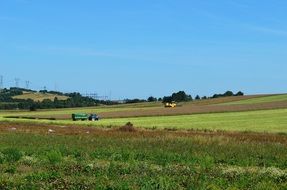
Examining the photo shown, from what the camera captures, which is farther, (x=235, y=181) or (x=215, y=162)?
(x=215, y=162)

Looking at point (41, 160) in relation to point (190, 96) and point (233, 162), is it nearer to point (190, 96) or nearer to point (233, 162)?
point (233, 162)

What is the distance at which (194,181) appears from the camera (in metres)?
16.1

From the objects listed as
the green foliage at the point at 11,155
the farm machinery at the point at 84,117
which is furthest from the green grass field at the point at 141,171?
the farm machinery at the point at 84,117

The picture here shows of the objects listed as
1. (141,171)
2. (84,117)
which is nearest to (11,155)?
(141,171)

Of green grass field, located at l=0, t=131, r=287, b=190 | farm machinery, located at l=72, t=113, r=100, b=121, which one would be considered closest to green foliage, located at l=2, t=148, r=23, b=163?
green grass field, located at l=0, t=131, r=287, b=190

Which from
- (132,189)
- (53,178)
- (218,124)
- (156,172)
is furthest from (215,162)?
(218,124)

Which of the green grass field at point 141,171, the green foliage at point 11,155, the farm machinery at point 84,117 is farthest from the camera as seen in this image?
the farm machinery at point 84,117

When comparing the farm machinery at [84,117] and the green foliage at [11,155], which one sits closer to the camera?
the green foliage at [11,155]

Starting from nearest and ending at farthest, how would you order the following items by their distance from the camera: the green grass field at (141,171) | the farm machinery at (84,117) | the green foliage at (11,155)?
the green grass field at (141,171)
the green foliage at (11,155)
the farm machinery at (84,117)

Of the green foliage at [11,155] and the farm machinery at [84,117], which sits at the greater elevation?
the farm machinery at [84,117]

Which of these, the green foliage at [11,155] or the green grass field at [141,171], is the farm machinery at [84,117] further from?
the green foliage at [11,155]

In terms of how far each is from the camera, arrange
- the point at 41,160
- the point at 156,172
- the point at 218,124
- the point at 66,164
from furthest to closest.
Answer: the point at 218,124 → the point at 41,160 → the point at 66,164 → the point at 156,172

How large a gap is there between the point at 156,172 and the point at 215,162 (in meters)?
5.57

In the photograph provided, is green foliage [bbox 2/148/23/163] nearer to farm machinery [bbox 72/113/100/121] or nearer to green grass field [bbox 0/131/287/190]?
green grass field [bbox 0/131/287/190]
